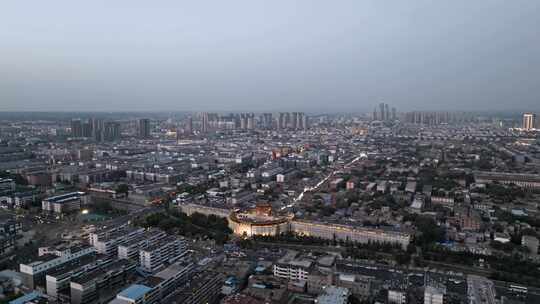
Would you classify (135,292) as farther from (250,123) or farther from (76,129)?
(250,123)

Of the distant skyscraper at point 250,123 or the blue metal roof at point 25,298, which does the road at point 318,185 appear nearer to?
the blue metal roof at point 25,298

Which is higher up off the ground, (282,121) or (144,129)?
Answer: (282,121)

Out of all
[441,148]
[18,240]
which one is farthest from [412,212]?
[441,148]

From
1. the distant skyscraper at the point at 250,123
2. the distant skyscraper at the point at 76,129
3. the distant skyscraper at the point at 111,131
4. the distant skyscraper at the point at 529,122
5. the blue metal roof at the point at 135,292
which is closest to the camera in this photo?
the blue metal roof at the point at 135,292

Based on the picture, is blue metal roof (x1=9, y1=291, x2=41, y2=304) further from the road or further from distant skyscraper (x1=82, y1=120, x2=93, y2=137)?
distant skyscraper (x1=82, y1=120, x2=93, y2=137)

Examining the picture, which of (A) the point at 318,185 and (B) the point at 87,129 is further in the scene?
(B) the point at 87,129

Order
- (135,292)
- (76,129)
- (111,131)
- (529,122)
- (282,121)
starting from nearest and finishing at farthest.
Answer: (135,292), (76,129), (111,131), (529,122), (282,121)

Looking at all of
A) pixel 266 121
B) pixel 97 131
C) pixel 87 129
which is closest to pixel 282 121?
pixel 266 121

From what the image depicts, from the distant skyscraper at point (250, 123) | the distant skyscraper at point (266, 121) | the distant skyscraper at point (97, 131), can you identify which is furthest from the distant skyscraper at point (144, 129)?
the distant skyscraper at point (266, 121)

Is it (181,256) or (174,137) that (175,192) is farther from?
(174,137)
